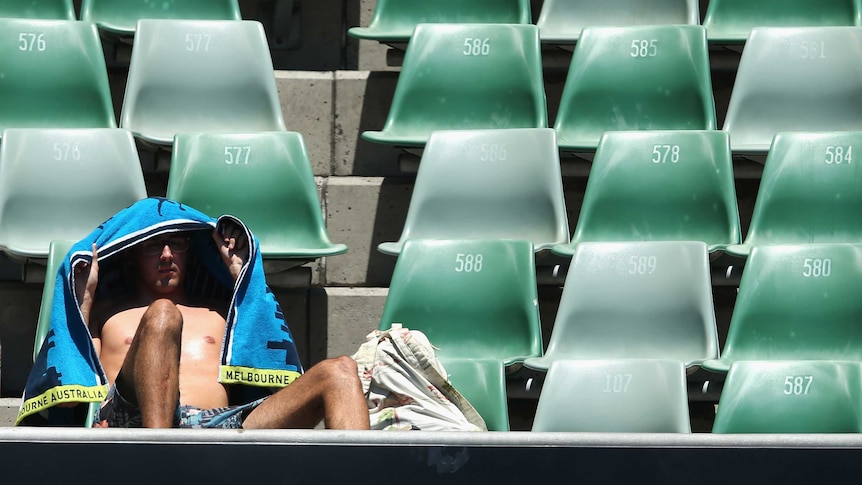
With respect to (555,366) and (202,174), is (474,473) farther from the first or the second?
(202,174)

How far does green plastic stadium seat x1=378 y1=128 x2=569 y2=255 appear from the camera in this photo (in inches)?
154

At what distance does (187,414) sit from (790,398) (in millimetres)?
1375

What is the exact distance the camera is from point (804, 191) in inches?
152

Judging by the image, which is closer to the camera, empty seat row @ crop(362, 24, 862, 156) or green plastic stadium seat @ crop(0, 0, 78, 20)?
empty seat row @ crop(362, 24, 862, 156)

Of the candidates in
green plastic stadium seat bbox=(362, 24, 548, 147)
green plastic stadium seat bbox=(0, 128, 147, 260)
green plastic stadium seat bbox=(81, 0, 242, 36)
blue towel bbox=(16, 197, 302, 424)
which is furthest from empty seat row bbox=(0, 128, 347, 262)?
green plastic stadium seat bbox=(81, 0, 242, 36)

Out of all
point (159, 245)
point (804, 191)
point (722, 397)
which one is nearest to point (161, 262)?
point (159, 245)

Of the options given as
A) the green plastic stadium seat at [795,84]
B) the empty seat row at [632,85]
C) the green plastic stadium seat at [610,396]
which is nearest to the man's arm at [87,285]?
the green plastic stadium seat at [610,396]

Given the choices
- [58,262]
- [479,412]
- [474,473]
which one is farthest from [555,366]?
[474,473]

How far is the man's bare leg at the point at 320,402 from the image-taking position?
111 inches

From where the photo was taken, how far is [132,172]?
12.5 ft

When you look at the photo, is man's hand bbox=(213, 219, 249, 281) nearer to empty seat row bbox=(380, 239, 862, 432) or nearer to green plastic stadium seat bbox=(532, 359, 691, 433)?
empty seat row bbox=(380, 239, 862, 432)

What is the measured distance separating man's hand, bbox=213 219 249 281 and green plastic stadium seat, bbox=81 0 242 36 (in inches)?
48.2

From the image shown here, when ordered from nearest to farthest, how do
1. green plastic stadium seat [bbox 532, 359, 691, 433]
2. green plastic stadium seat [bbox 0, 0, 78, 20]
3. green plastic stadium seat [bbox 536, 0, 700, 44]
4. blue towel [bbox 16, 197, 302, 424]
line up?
blue towel [bbox 16, 197, 302, 424] < green plastic stadium seat [bbox 532, 359, 691, 433] < green plastic stadium seat [bbox 0, 0, 78, 20] < green plastic stadium seat [bbox 536, 0, 700, 44]

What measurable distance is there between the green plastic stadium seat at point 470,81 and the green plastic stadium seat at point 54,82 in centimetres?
86
